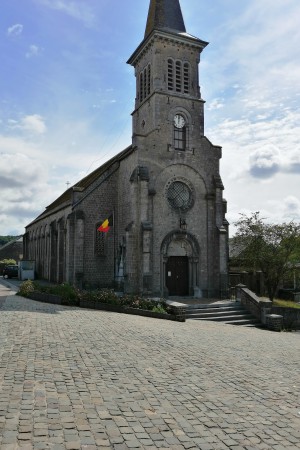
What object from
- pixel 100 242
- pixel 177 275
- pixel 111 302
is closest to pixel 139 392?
pixel 111 302

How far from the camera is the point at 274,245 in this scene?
94.7ft

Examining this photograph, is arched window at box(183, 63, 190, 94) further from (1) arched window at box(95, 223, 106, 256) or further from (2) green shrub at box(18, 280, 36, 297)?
(2) green shrub at box(18, 280, 36, 297)

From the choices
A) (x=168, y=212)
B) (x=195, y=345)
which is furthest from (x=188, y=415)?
(x=168, y=212)

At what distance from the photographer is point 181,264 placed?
26547mm

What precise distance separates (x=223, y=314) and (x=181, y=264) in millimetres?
6092

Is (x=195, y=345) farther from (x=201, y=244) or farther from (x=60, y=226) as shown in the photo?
(x=60, y=226)

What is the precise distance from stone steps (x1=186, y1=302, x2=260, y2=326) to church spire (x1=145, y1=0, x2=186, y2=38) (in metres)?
19.2

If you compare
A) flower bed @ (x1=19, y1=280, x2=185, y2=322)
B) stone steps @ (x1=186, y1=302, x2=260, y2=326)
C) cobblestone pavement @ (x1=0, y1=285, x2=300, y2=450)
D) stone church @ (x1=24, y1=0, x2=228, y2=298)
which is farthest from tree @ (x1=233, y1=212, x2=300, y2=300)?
cobblestone pavement @ (x1=0, y1=285, x2=300, y2=450)

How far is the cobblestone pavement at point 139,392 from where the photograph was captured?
17.2 ft

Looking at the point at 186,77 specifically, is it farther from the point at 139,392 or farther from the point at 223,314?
the point at 139,392

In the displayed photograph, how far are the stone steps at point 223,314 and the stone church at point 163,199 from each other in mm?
4273

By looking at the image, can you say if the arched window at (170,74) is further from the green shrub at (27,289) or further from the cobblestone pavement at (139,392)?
the cobblestone pavement at (139,392)

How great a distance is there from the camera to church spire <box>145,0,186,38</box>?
2817cm

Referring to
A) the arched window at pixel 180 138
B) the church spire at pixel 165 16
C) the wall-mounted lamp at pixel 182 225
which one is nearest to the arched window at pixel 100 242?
the wall-mounted lamp at pixel 182 225
